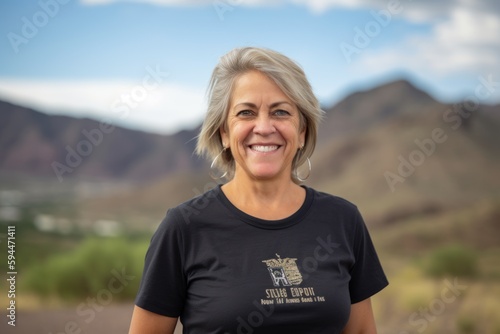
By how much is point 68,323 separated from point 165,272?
4.37m

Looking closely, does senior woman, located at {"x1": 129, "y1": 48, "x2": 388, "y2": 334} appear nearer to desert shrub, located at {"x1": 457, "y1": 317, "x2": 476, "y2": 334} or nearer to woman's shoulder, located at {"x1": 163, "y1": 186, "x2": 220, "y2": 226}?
woman's shoulder, located at {"x1": 163, "y1": 186, "x2": 220, "y2": 226}

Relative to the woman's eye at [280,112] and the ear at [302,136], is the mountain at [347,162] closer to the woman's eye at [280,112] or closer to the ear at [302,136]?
the ear at [302,136]

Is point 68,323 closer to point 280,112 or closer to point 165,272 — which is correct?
point 165,272

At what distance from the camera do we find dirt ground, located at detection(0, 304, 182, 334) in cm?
551

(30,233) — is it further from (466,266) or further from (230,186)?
(230,186)

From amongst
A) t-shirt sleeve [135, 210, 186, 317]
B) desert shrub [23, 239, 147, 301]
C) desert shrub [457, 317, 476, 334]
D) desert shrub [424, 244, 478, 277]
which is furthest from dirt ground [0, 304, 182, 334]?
desert shrub [424, 244, 478, 277]

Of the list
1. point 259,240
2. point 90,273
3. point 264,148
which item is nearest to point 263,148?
point 264,148

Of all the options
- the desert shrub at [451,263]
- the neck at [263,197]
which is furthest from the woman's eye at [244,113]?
the desert shrub at [451,263]

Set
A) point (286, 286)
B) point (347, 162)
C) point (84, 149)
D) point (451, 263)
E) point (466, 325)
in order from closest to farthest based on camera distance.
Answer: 1. point (286, 286)
2. point (466, 325)
3. point (451, 263)
4. point (84, 149)
5. point (347, 162)

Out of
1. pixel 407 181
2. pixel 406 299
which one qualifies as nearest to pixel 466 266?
pixel 406 299

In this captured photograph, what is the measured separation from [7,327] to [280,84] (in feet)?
15.4

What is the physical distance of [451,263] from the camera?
911 cm

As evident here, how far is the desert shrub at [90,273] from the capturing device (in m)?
7.16

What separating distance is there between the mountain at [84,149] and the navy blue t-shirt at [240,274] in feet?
34.8
